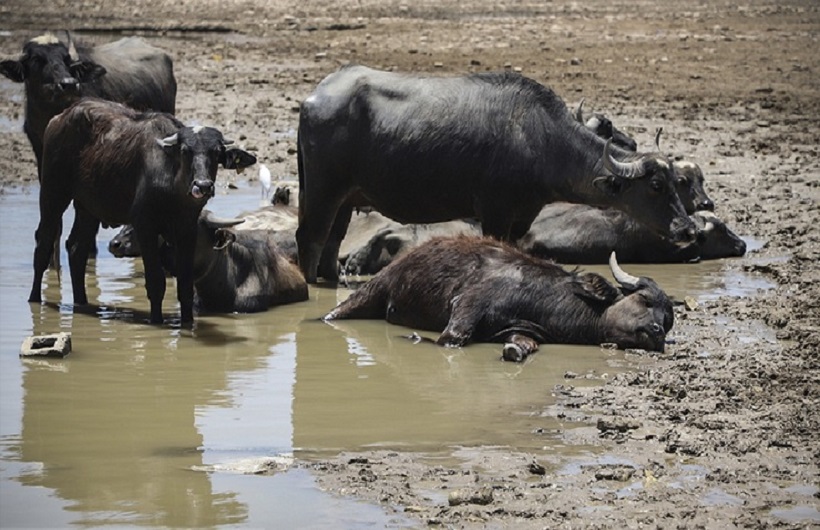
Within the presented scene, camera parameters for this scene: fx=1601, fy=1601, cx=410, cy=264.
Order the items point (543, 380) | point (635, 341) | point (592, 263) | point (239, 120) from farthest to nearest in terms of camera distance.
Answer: point (239, 120), point (592, 263), point (635, 341), point (543, 380)

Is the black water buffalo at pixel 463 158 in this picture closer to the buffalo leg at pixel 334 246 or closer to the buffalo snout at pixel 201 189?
the buffalo leg at pixel 334 246

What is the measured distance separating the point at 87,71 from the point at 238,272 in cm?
334

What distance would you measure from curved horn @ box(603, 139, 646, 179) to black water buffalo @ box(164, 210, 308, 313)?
2477 mm

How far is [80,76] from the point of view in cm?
1397

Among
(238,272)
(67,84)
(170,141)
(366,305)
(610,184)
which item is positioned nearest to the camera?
(170,141)

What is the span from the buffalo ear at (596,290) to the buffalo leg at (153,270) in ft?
9.26

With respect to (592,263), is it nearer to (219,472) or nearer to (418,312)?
(418,312)

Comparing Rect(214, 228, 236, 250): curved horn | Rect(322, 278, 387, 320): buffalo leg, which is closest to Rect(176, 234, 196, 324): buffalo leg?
Rect(214, 228, 236, 250): curved horn

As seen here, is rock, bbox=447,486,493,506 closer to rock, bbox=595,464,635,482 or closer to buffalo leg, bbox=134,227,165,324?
rock, bbox=595,464,635,482

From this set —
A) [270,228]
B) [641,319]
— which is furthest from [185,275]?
[641,319]

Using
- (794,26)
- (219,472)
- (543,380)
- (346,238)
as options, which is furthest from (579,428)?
(794,26)

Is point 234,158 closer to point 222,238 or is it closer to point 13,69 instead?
point 222,238

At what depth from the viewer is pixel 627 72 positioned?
990 inches

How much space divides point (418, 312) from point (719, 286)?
3.07m
